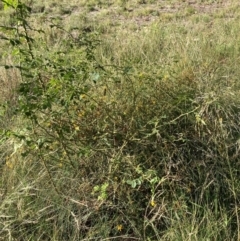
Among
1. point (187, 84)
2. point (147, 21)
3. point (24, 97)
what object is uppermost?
point (24, 97)

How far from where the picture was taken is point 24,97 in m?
2.11

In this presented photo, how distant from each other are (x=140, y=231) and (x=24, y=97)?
0.92m

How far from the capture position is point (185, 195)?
229cm

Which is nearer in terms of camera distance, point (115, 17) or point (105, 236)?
point (105, 236)

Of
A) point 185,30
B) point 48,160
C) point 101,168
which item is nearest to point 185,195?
point 101,168

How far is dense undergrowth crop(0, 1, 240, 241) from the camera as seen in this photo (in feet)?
6.88

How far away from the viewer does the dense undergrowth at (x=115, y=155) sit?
210cm

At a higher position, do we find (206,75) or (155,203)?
(206,75)

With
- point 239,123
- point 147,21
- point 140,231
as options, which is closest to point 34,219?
point 140,231

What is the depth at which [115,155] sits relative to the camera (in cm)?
234

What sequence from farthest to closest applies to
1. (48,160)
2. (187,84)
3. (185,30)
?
(185,30) < (187,84) < (48,160)

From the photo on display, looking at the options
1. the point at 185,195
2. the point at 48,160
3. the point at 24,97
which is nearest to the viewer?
the point at 24,97

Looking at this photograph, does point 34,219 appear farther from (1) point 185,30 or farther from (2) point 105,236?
(1) point 185,30

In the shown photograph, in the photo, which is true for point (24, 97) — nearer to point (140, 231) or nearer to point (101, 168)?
point (101, 168)
